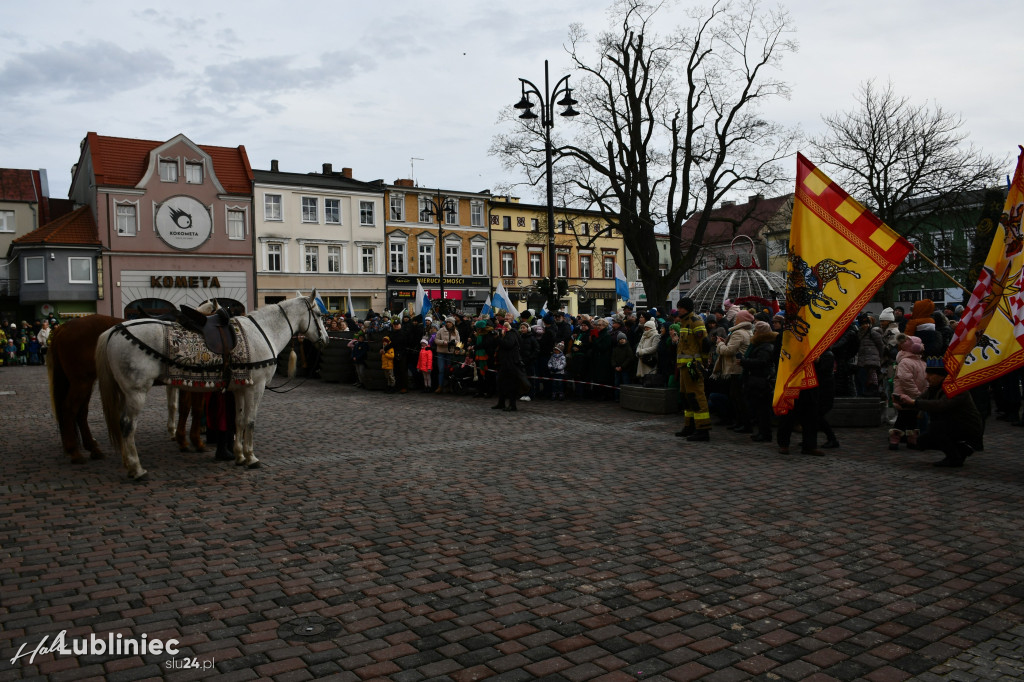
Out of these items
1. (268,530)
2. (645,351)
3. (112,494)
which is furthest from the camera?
(645,351)

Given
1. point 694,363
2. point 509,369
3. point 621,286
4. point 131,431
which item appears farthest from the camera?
point 621,286

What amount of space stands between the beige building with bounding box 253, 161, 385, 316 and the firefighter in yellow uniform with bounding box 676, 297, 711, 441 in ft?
134

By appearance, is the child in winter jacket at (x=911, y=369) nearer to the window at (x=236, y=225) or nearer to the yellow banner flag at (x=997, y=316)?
the yellow banner flag at (x=997, y=316)

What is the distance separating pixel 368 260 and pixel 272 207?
7.84m

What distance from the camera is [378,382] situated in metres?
19.7

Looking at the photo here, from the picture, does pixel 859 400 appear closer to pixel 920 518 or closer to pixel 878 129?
pixel 920 518

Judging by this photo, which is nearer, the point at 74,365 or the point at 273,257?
the point at 74,365

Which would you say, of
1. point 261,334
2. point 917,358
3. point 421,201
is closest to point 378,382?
point 261,334

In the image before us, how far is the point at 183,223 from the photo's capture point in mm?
45438

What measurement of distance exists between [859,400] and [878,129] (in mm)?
25935

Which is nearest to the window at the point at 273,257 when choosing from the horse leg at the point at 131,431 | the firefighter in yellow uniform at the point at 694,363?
the firefighter in yellow uniform at the point at 694,363

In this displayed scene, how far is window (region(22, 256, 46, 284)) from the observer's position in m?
41.2

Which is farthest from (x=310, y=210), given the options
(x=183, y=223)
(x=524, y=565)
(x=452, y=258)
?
(x=524, y=565)

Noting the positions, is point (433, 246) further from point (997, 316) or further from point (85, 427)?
point (997, 316)
